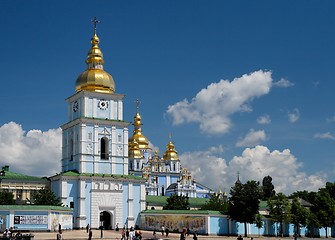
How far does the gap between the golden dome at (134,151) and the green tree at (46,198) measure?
4472cm

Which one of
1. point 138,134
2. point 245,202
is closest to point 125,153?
point 245,202

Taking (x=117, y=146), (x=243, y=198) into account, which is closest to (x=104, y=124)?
(x=117, y=146)

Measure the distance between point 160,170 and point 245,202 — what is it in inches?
1959

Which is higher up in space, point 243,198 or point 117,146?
point 117,146

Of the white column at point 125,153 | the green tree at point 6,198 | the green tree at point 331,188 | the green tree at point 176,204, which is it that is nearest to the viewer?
the green tree at point 6,198

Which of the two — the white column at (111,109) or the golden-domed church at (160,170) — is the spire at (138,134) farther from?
the white column at (111,109)

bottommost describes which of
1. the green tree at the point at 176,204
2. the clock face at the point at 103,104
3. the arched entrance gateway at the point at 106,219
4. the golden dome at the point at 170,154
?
the arched entrance gateway at the point at 106,219

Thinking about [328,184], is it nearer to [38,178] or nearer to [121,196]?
[121,196]

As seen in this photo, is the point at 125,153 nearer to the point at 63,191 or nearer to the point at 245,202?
the point at 63,191

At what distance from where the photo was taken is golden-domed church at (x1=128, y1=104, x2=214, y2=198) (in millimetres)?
104562

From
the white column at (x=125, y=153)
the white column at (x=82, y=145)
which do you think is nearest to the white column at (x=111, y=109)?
the white column at (x=125, y=153)

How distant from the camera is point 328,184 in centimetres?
8981

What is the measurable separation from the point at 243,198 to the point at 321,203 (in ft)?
51.3

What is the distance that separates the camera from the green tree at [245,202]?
194 feet
